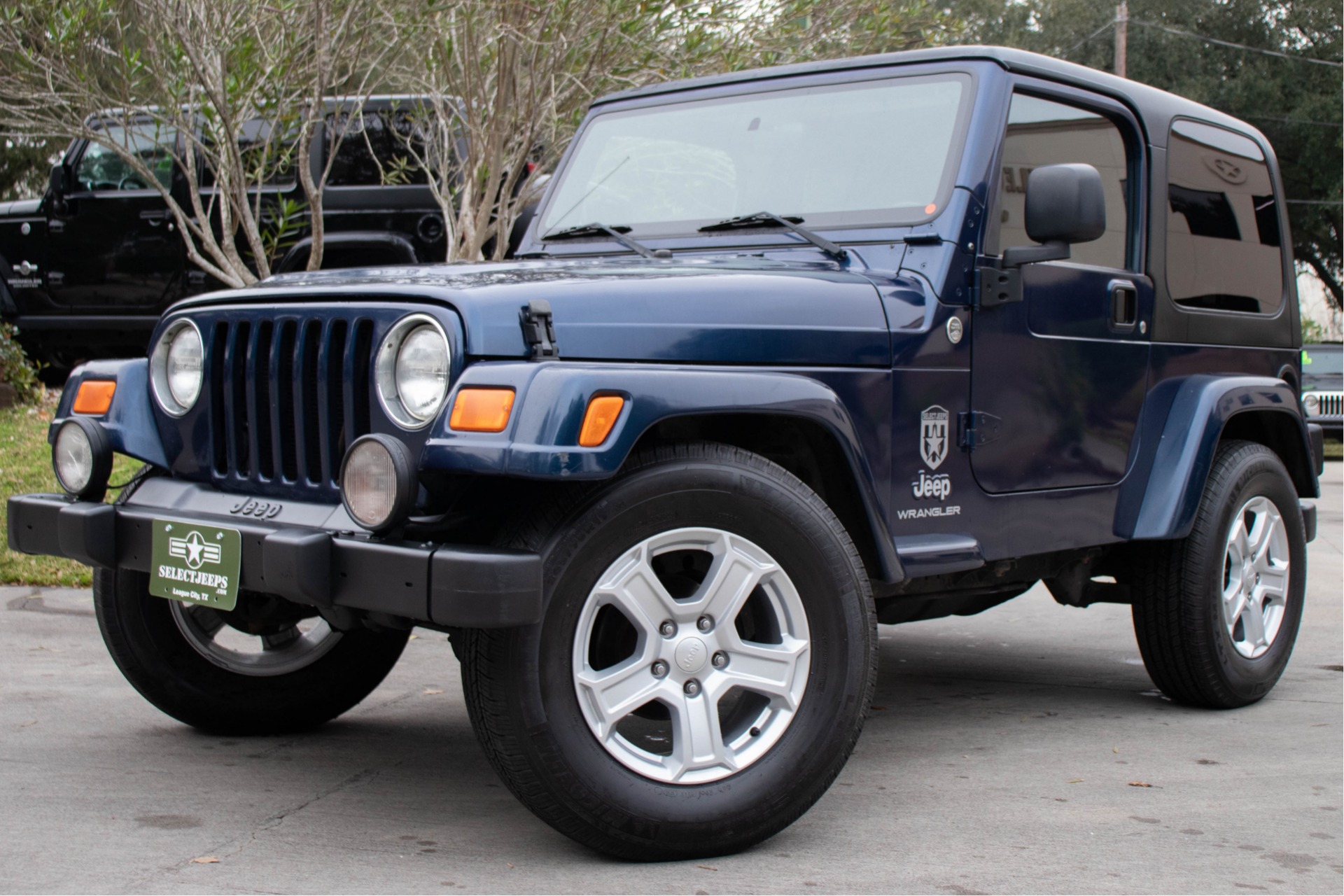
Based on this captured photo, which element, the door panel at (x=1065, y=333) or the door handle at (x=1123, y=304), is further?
the door handle at (x=1123, y=304)

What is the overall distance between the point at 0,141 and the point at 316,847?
20.2 meters

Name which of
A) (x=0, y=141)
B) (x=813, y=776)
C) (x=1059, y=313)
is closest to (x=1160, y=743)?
(x=1059, y=313)

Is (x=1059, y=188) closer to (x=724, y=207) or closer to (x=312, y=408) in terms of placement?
(x=724, y=207)

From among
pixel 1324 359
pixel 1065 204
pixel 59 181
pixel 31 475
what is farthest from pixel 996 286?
pixel 1324 359

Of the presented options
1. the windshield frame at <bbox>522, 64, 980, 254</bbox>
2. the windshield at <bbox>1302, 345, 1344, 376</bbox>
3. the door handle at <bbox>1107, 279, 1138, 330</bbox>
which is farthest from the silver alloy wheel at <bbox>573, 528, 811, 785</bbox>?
the windshield at <bbox>1302, 345, 1344, 376</bbox>

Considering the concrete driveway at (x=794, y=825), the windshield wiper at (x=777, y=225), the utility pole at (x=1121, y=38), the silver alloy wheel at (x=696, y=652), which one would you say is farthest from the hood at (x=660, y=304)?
the utility pole at (x=1121, y=38)

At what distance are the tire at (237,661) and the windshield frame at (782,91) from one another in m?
1.42

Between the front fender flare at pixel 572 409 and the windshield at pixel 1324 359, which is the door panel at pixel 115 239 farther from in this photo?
the windshield at pixel 1324 359

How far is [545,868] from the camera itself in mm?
3270

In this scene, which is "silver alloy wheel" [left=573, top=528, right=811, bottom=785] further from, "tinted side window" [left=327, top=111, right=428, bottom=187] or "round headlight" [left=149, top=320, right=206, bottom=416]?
"tinted side window" [left=327, top=111, right=428, bottom=187]

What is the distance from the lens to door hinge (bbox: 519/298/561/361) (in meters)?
3.25

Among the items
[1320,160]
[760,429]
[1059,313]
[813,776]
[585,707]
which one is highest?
[1320,160]

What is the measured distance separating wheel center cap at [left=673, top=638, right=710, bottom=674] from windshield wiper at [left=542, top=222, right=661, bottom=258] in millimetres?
1491

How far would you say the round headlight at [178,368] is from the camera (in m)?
3.85
